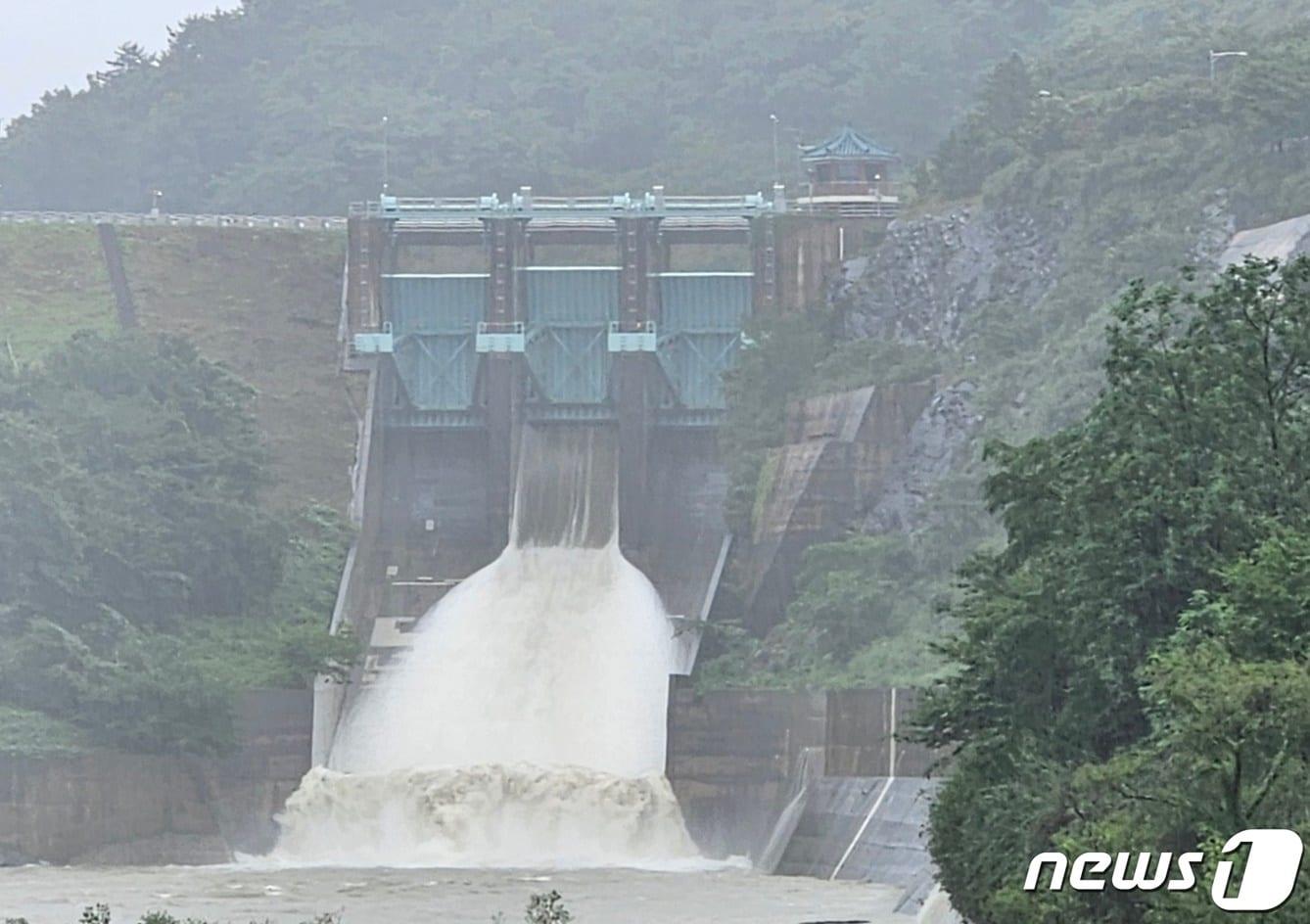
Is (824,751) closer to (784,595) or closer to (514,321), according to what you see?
(784,595)

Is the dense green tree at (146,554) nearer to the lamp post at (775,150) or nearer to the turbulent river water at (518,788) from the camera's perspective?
the turbulent river water at (518,788)

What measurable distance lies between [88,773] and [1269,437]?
3993 cm

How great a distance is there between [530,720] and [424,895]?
15.7m

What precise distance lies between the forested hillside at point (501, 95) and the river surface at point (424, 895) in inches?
2223

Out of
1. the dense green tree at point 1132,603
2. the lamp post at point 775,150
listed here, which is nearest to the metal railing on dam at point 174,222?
the lamp post at point 775,150

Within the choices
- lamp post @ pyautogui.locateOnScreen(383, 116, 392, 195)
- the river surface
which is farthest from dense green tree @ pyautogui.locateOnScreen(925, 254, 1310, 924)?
lamp post @ pyautogui.locateOnScreen(383, 116, 392, 195)

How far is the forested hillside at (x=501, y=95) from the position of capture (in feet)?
441

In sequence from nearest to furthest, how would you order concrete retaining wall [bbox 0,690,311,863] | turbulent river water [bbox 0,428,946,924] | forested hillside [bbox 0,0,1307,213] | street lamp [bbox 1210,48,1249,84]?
turbulent river water [bbox 0,428,946,924], concrete retaining wall [bbox 0,690,311,863], street lamp [bbox 1210,48,1249,84], forested hillside [bbox 0,0,1307,213]

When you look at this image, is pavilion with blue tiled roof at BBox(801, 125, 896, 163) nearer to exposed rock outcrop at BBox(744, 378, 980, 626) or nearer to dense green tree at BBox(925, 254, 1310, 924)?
exposed rock outcrop at BBox(744, 378, 980, 626)

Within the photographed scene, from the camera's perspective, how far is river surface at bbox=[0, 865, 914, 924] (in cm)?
6556

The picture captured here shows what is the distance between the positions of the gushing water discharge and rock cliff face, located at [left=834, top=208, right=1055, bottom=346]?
7.89 meters

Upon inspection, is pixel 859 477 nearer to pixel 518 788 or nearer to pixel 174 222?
pixel 518 788

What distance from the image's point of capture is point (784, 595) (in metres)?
88.2

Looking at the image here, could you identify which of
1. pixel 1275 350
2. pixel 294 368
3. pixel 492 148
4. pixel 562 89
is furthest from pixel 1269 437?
pixel 562 89
